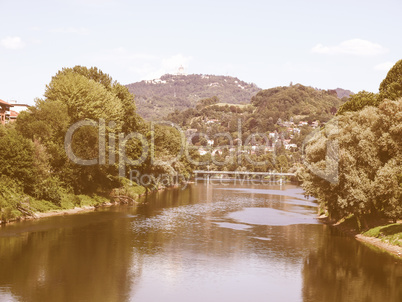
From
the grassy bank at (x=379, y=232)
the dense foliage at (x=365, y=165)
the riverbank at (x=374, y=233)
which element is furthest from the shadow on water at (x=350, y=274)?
the dense foliage at (x=365, y=165)

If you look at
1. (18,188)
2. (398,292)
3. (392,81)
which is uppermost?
(392,81)

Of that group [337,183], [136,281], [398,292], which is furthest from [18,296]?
[337,183]

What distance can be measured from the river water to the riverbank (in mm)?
1605

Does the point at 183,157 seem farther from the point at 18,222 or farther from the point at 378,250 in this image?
the point at 378,250

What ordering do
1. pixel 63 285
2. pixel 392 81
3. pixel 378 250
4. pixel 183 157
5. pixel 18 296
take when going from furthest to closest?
1. pixel 183 157
2. pixel 392 81
3. pixel 378 250
4. pixel 63 285
5. pixel 18 296

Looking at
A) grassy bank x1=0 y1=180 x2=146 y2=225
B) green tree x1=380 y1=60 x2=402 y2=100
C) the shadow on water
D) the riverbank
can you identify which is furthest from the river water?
green tree x1=380 y1=60 x2=402 y2=100

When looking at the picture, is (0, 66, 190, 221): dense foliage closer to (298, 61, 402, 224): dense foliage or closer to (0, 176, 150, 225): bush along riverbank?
(0, 176, 150, 225): bush along riverbank

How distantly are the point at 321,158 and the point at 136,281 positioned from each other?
41327 millimetres

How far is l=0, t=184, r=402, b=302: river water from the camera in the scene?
135 ft

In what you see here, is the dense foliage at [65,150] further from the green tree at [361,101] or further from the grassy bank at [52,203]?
the green tree at [361,101]

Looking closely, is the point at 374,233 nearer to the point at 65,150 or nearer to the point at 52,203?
the point at 52,203

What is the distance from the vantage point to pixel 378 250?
5950cm

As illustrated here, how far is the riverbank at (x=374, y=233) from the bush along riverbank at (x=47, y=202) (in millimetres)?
46796

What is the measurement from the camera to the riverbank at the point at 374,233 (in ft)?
193
